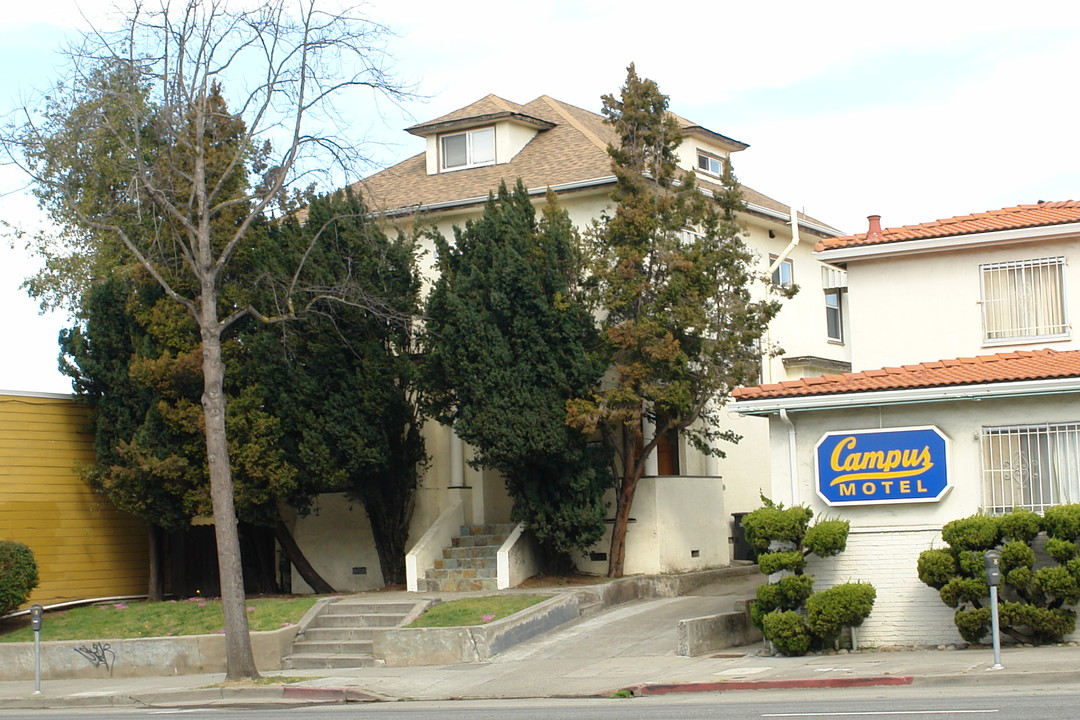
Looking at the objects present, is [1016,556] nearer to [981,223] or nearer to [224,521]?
[981,223]

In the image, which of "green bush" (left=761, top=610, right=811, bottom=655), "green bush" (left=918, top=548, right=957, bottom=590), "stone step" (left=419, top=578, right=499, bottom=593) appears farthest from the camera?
"stone step" (left=419, top=578, right=499, bottom=593)

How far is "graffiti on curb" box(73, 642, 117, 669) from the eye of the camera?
61.6 ft

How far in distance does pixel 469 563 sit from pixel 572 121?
1054cm

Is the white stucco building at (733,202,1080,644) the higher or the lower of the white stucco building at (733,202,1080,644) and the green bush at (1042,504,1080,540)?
the higher

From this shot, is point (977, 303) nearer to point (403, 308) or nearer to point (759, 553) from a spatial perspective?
point (759, 553)

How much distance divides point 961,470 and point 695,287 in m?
6.04

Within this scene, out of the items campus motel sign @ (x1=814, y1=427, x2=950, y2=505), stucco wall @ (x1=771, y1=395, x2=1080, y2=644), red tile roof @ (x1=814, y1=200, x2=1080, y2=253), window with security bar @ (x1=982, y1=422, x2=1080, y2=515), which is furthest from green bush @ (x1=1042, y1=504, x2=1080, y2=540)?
red tile roof @ (x1=814, y1=200, x2=1080, y2=253)

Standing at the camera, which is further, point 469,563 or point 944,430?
point 469,563

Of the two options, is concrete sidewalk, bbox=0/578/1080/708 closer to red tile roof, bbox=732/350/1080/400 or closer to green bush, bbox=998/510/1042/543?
green bush, bbox=998/510/1042/543

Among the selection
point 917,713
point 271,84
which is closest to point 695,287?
point 271,84

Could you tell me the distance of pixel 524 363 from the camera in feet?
68.7

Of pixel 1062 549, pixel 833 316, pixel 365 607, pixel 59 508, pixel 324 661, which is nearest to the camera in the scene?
pixel 1062 549

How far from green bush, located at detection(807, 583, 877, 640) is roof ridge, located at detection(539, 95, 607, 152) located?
1215cm

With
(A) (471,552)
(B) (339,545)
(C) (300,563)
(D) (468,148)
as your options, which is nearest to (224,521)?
(A) (471,552)
